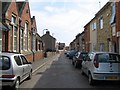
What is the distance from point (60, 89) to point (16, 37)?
14.3 metres

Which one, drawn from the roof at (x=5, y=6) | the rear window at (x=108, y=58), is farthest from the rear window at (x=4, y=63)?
the roof at (x=5, y=6)

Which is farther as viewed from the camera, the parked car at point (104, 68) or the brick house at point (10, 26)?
the brick house at point (10, 26)

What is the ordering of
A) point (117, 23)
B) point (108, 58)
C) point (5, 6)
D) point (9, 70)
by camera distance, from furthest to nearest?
point (5, 6)
point (117, 23)
point (108, 58)
point (9, 70)

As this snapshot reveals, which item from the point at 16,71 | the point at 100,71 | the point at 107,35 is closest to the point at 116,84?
the point at 100,71

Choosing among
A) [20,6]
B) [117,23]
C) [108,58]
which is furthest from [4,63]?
[20,6]

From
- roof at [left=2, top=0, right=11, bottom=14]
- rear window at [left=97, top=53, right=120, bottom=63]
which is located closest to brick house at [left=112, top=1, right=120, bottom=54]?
rear window at [left=97, top=53, right=120, bottom=63]

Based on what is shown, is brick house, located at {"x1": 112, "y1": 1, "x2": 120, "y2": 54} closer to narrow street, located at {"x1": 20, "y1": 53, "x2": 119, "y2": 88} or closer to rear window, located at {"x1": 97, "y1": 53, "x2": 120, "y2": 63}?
narrow street, located at {"x1": 20, "y1": 53, "x2": 119, "y2": 88}

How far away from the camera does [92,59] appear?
11.5 m

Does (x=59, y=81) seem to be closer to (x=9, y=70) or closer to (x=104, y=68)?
(x=104, y=68)

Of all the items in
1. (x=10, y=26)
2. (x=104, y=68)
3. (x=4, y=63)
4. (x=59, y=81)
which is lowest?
(x=59, y=81)

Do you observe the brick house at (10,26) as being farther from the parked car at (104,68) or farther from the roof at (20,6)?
the parked car at (104,68)

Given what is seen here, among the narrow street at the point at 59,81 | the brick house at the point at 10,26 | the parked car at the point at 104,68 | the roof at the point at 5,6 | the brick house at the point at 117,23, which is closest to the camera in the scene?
the parked car at the point at 104,68

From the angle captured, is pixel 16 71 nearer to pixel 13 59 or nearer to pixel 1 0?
pixel 13 59

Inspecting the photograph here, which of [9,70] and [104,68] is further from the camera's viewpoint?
[104,68]
